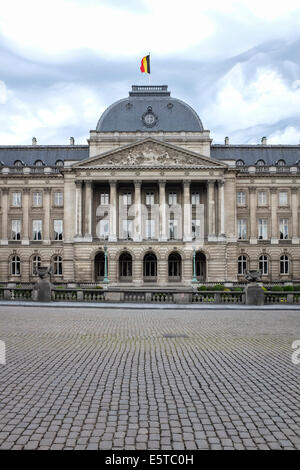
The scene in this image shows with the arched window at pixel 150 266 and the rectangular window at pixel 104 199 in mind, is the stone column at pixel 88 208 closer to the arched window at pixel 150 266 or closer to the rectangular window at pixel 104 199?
the rectangular window at pixel 104 199

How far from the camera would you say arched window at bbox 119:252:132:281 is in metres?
51.8

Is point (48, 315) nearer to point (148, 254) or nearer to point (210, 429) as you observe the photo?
point (210, 429)

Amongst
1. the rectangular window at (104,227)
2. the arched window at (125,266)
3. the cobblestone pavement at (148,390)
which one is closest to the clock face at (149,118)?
the rectangular window at (104,227)

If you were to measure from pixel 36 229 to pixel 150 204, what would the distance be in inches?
644

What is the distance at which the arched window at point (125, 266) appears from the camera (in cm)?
5175

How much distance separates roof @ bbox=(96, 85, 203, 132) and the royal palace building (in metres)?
0.14

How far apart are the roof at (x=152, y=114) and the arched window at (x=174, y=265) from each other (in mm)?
16734

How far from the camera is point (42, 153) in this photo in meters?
58.0

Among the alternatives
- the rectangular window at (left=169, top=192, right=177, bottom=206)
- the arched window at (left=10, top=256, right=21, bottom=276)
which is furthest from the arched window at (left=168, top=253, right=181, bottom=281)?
the arched window at (left=10, top=256, right=21, bottom=276)

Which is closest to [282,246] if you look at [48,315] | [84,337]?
[48,315]

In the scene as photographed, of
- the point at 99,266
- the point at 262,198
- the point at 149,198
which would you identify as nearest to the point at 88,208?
the point at 99,266

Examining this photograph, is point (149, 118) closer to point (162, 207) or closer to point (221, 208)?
point (162, 207)

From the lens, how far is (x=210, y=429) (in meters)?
5.70
